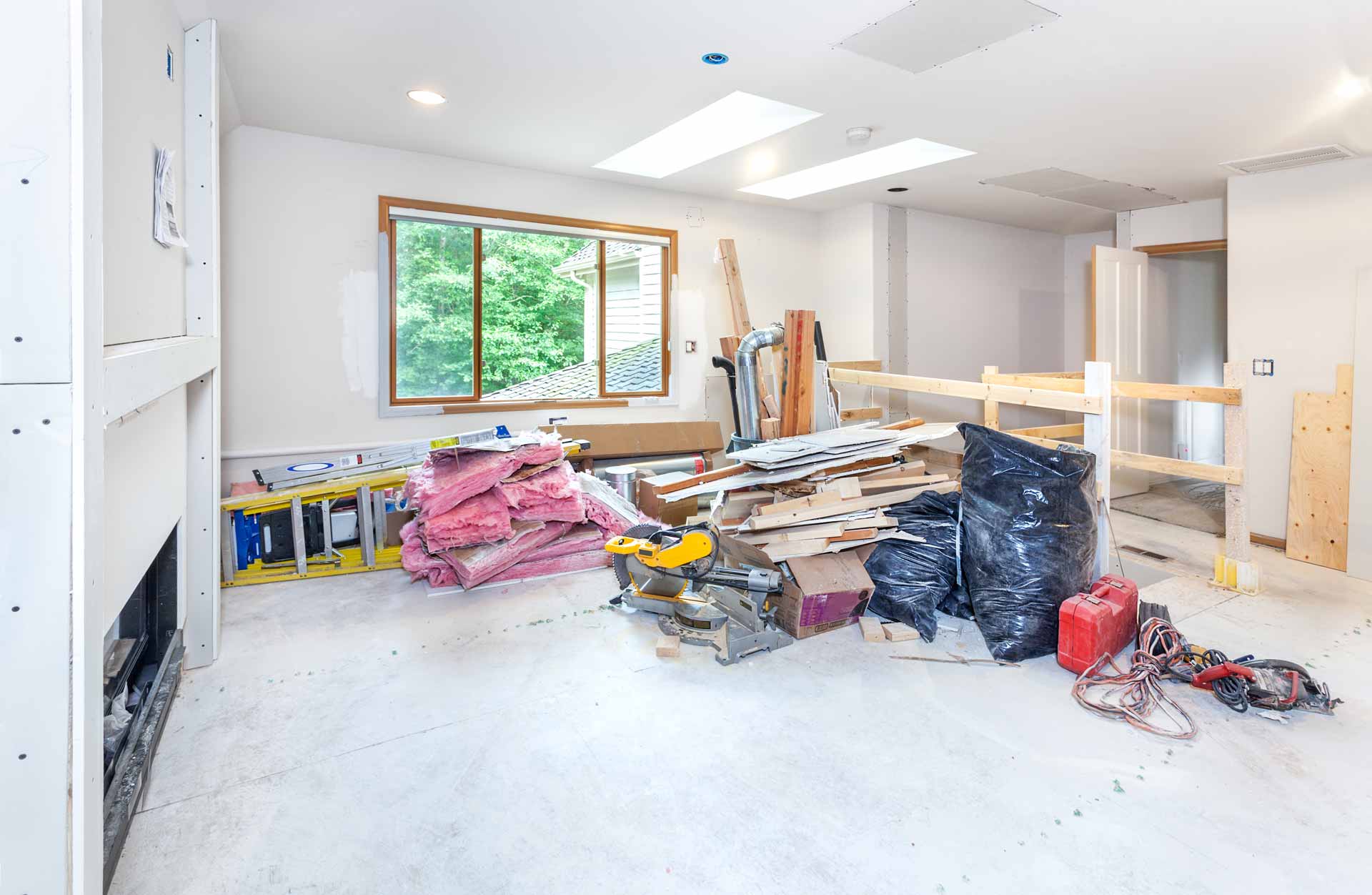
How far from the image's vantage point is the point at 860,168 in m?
5.27

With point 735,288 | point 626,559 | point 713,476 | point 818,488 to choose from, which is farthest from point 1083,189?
point 626,559

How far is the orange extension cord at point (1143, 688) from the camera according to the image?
7.75 ft

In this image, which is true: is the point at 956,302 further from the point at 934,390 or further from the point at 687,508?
the point at 687,508

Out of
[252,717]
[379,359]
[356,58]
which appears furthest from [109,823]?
[379,359]

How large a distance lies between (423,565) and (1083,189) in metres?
5.52

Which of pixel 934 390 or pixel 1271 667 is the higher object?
pixel 934 390

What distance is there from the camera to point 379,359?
465 cm

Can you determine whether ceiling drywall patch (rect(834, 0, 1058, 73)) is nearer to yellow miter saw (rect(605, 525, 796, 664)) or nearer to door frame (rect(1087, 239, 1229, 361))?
yellow miter saw (rect(605, 525, 796, 664))

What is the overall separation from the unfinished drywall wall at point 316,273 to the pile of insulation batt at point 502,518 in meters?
0.85

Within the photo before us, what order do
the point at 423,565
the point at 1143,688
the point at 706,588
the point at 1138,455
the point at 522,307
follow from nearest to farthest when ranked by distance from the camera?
the point at 1143,688 < the point at 706,588 < the point at 423,565 < the point at 1138,455 < the point at 522,307

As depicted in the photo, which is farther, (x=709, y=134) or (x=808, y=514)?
(x=709, y=134)

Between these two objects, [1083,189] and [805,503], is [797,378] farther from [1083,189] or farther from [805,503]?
[1083,189]

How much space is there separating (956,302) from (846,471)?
3769 mm

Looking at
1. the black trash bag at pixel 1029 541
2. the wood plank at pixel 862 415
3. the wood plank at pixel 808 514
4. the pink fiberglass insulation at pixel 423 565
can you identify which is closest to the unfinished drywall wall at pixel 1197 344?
the wood plank at pixel 862 415
